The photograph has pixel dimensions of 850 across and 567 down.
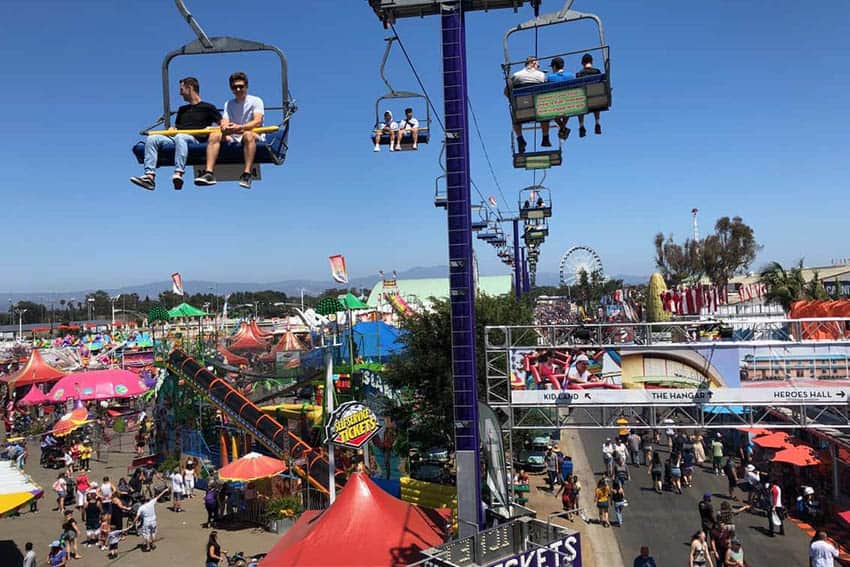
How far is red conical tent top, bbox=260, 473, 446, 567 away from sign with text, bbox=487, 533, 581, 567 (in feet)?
7.46

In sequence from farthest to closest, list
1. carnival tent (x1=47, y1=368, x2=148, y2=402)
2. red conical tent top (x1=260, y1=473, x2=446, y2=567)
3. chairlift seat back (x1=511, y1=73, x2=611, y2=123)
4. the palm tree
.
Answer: the palm tree, carnival tent (x1=47, y1=368, x2=148, y2=402), chairlift seat back (x1=511, y1=73, x2=611, y2=123), red conical tent top (x1=260, y1=473, x2=446, y2=567)

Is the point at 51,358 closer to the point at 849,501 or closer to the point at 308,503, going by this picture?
the point at 308,503

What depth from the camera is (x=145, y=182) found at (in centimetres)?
609

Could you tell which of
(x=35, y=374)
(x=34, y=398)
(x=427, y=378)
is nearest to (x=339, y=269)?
(x=427, y=378)

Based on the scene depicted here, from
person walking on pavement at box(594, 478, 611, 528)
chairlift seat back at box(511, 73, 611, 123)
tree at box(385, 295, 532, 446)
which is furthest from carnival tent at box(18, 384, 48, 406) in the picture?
chairlift seat back at box(511, 73, 611, 123)

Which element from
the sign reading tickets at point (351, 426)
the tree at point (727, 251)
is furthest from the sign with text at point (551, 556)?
the tree at point (727, 251)

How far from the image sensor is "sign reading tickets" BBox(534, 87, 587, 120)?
9.52 m

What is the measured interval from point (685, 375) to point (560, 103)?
6.05 meters

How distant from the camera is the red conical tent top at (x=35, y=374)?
31406 mm

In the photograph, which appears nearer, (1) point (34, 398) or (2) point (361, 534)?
(2) point (361, 534)

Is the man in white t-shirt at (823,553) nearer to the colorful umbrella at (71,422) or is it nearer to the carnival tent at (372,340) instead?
the carnival tent at (372,340)

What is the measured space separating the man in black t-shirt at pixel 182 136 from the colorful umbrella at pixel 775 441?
15.4m

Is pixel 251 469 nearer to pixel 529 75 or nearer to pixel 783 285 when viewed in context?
pixel 529 75

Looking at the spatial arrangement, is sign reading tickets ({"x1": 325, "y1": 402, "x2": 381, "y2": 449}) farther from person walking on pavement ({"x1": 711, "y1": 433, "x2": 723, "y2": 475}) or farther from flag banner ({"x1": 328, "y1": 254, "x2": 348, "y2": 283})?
person walking on pavement ({"x1": 711, "y1": 433, "x2": 723, "y2": 475})
